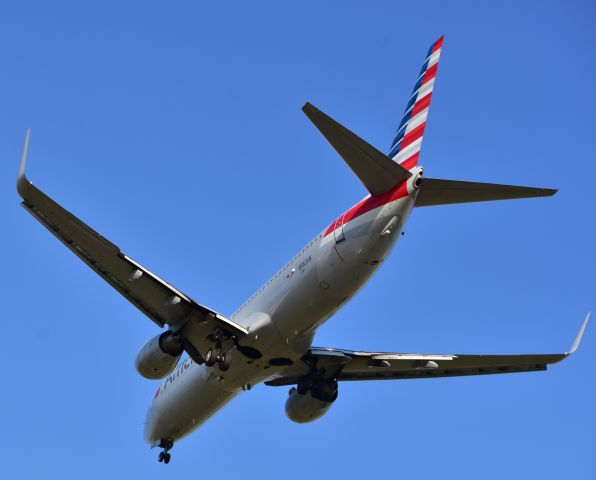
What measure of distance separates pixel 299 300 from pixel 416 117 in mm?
6524

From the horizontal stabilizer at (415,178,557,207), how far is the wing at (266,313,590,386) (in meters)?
7.91

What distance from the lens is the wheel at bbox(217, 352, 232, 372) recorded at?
30.0 metres

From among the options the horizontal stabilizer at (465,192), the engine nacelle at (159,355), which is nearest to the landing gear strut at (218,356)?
the engine nacelle at (159,355)

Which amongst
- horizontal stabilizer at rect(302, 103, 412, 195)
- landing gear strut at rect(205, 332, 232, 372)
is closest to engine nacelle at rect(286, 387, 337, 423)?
landing gear strut at rect(205, 332, 232, 372)

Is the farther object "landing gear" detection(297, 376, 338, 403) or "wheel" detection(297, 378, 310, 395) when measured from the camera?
"wheel" detection(297, 378, 310, 395)

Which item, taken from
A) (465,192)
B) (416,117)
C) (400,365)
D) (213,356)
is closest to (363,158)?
(465,192)

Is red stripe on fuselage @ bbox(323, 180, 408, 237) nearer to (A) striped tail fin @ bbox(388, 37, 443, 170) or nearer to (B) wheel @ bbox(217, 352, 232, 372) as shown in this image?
(A) striped tail fin @ bbox(388, 37, 443, 170)

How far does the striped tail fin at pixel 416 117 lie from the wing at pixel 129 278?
6.91 meters

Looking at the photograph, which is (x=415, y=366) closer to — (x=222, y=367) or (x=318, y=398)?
(x=318, y=398)

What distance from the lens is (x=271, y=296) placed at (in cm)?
2903

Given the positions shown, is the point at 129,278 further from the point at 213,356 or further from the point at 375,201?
the point at 375,201

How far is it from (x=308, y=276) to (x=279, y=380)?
774 centimetres

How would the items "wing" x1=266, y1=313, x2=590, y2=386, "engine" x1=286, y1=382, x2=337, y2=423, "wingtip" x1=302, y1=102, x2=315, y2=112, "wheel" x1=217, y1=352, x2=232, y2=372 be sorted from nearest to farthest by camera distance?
"wingtip" x1=302, y1=102, x2=315, y2=112 < "wheel" x1=217, y1=352, x2=232, y2=372 < "wing" x1=266, y1=313, x2=590, y2=386 < "engine" x1=286, y1=382, x2=337, y2=423

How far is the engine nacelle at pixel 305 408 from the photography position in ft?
109
